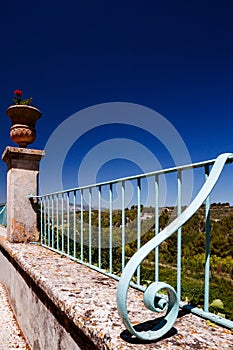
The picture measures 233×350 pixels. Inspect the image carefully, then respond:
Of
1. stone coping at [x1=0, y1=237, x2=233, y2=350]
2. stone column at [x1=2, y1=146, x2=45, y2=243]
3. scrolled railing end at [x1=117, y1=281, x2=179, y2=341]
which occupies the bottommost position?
stone coping at [x1=0, y1=237, x2=233, y2=350]

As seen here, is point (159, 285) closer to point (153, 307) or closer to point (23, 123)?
point (153, 307)

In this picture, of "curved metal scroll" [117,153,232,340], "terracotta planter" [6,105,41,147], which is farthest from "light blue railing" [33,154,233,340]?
"terracotta planter" [6,105,41,147]

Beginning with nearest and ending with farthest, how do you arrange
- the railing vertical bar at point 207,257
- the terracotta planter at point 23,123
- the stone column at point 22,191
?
1. the railing vertical bar at point 207,257
2. the stone column at point 22,191
3. the terracotta planter at point 23,123

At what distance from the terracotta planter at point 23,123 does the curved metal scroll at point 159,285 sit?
330 centimetres

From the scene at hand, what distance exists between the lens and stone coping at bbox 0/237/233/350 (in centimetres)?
106

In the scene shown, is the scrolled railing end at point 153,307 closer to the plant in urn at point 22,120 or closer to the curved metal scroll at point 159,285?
the curved metal scroll at point 159,285

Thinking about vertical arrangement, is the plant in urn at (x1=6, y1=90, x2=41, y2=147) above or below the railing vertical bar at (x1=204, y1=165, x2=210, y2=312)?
above

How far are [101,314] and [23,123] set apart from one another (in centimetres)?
333

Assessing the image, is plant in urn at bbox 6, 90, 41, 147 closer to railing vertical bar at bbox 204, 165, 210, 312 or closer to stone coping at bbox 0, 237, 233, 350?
stone coping at bbox 0, 237, 233, 350

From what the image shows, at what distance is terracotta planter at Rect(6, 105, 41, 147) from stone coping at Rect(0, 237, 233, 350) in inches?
83.9

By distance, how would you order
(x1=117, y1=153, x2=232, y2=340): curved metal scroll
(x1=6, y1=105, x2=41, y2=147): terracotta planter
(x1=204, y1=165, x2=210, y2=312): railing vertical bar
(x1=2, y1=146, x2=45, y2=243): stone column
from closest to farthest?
(x1=117, y1=153, x2=232, y2=340): curved metal scroll → (x1=204, y1=165, x2=210, y2=312): railing vertical bar → (x1=2, y1=146, x2=45, y2=243): stone column → (x1=6, y1=105, x2=41, y2=147): terracotta planter

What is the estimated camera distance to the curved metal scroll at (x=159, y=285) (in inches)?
39.2


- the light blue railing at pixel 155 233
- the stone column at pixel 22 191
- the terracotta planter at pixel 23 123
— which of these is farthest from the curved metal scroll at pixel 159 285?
the terracotta planter at pixel 23 123

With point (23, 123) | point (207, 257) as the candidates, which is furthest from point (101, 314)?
point (23, 123)
